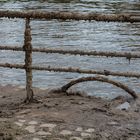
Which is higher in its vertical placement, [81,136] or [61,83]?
[81,136]

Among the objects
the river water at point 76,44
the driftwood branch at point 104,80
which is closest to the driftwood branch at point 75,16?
the driftwood branch at point 104,80

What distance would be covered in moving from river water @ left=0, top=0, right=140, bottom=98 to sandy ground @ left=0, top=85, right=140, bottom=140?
163 cm

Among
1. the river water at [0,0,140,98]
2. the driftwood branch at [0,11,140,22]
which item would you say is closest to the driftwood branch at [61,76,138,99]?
the driftwood branch at [0,11,140,22]

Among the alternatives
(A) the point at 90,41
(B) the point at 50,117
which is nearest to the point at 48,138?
(B) the point at 50,117

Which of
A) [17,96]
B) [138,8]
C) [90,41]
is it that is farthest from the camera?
[138,8]

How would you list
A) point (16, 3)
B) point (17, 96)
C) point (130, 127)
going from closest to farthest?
1. point (130, 127)
2. point (17, 96)
3. point (16, 3)

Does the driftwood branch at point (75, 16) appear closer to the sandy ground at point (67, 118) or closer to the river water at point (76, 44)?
the sandy ground at point (67, 118)

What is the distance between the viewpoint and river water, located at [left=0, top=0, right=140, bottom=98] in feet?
31.1

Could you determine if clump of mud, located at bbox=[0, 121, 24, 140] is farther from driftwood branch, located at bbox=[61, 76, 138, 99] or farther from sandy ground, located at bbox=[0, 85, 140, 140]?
driftwood branch, located at bbox=[61, 76, 138, 99]

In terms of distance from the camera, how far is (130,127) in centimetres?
583

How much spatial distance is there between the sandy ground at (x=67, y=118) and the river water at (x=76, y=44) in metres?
1.63

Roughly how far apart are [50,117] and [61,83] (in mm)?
3291

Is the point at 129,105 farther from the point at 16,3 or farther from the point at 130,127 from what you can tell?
the point at 16,3

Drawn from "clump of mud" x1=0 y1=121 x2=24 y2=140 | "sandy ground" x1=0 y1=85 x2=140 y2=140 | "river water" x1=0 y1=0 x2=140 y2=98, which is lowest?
"river water" x1=0 y1=0 x2=140 y2=98
